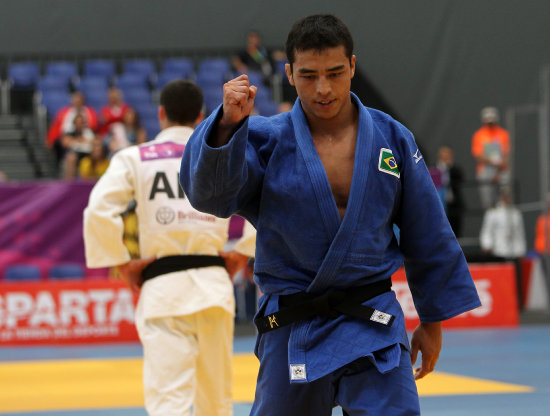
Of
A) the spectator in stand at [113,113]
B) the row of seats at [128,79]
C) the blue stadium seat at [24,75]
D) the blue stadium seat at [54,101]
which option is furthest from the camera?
the blue stadium seat at [24,75]

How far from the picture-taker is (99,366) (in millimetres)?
9195

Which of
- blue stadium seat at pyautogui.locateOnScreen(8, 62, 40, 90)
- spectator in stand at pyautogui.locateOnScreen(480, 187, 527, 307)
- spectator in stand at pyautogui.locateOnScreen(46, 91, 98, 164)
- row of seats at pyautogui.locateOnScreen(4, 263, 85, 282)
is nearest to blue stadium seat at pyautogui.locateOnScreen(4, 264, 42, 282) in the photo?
row of seats at pyautogui.locateOnScreen(4, 263, 85, 282)

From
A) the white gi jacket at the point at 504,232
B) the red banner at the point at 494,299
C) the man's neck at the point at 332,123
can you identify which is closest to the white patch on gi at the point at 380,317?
the man's neck at the point at 332,123

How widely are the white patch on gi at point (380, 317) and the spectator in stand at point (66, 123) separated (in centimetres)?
1201

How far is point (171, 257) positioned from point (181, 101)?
83 cm

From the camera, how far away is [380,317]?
287cm

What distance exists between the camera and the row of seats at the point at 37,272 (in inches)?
449

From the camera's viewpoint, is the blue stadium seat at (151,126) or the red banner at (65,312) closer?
the red banner at (65,312)

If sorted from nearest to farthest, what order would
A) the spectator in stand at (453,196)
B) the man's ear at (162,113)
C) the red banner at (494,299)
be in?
the man's ear at (162,113) < the red banner at (494,299) < the spectator in stand at (453,196)

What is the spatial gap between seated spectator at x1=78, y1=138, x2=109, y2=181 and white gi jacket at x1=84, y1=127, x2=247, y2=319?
814 centimetres

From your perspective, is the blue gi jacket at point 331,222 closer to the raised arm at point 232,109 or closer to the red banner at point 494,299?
the raised arm at point 232,109

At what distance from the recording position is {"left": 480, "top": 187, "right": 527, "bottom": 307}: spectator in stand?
1369cm

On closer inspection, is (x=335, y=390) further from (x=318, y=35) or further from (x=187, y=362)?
(x=187, y=362)

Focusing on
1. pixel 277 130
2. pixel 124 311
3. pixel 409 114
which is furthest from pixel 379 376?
pixel 409 114
